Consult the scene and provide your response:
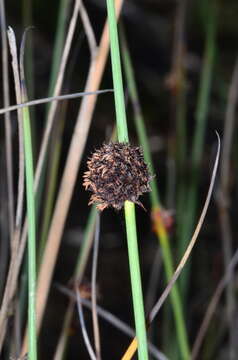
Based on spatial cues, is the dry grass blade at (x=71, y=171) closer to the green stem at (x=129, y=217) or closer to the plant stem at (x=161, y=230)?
the plant stem at (x=161, y=230)

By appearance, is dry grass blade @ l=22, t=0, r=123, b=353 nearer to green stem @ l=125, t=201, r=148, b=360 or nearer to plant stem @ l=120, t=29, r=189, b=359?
plant stem @ l=120, t=29, r=189, b=359

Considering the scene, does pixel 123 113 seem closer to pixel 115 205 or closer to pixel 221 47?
pixel 115 205

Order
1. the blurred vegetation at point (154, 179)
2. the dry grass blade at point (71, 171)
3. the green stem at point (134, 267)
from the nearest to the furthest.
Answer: the green stem at point (134, 267) → the dry grass blade at point (71, 171) → the blurred vegetation at point (154, 179)

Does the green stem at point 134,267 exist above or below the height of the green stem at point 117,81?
below

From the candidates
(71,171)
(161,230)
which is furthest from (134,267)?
(161,230)

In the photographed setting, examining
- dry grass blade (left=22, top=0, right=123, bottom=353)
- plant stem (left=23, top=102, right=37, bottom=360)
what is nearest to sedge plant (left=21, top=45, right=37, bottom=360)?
plant stem (left=23, top=102, right=37, bottom=360)

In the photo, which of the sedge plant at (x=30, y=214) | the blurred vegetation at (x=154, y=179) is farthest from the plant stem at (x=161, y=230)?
the sedge plant at (x=30, y=214)
